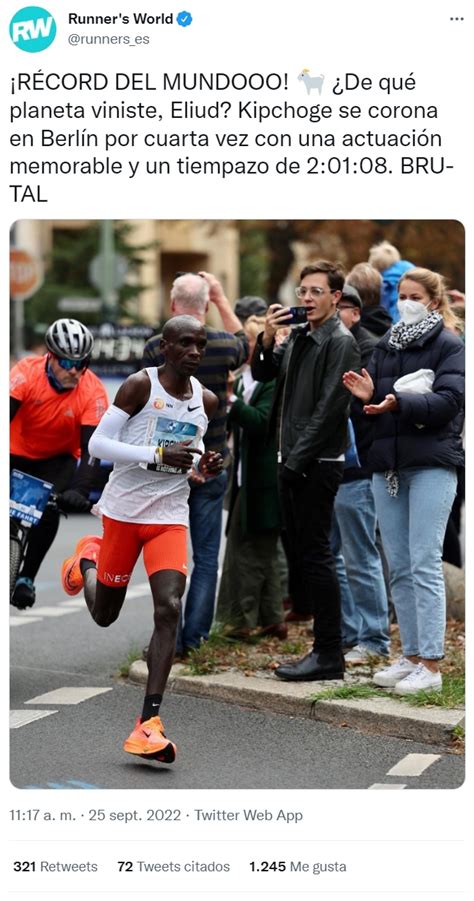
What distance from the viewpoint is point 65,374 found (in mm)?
7477

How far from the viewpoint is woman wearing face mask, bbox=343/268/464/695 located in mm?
6602

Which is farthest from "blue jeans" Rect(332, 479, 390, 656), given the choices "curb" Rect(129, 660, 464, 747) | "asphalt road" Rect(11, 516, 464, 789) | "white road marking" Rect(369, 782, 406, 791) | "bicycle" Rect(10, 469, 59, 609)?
"white road marking" Rect(369, 782, 406, 791)

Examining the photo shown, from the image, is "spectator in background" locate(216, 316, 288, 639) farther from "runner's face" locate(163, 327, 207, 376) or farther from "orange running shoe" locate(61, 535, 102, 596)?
"runner's face" locate(163, 327, 207, 376)

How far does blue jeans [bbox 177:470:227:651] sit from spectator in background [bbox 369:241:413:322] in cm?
186

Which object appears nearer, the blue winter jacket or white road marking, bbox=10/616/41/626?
the blue winter jacket

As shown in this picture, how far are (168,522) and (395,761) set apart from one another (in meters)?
1.28

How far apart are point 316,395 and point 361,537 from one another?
1.02 metres

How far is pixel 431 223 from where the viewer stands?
2572 cm

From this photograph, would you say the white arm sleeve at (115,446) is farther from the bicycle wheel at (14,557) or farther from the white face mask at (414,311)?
the bicycle wheel at (14,557)

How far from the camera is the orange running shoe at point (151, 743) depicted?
5848 millimetres

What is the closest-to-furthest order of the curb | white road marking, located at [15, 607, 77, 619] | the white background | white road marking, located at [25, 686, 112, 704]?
1. the white background
2. the curb
3. white road marking, located at [25, 686, 112, 704]
4. white road marking, located at [15, 607, 77, 619]
